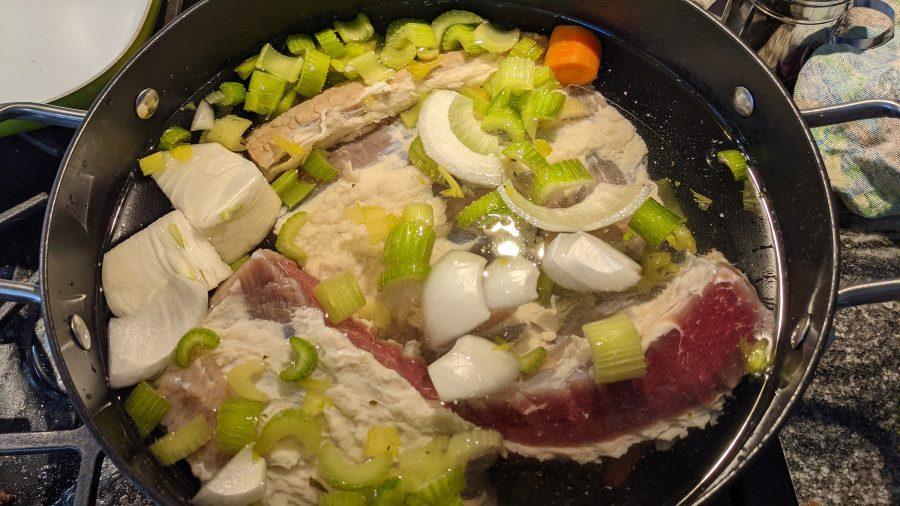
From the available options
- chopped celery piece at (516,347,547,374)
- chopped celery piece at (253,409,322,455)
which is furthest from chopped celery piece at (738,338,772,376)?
chopped celery piece at (253,409,322,455)

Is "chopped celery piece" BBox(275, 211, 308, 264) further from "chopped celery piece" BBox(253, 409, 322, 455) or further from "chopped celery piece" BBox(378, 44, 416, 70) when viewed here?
"chopped celery piece" BBox(378, 44, 416, 70)

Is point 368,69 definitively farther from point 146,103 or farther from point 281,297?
point 281,297

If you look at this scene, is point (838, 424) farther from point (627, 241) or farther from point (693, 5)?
point (693, 5)

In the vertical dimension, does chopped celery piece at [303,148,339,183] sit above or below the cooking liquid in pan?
above

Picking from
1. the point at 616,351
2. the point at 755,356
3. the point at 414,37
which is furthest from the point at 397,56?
the point at 755,356

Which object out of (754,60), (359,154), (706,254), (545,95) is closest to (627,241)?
(706,254)

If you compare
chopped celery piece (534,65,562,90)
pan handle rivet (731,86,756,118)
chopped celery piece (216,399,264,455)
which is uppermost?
chopped celery piece (534,65,562,90)
